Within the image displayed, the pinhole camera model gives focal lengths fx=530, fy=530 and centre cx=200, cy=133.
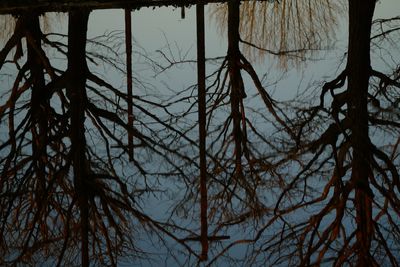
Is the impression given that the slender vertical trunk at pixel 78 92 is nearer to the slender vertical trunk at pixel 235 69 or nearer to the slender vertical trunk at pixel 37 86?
the slender vertical trunk at pixel 37 86

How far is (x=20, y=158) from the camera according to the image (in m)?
6.55

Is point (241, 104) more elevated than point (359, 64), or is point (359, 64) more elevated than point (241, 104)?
point (241, 104)

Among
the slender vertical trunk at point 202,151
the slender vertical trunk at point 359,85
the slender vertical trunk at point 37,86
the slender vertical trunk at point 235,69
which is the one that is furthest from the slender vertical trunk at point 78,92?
the slender vertical trunk at point 359,85

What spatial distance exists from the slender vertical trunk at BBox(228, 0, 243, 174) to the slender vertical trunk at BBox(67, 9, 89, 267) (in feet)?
8.62

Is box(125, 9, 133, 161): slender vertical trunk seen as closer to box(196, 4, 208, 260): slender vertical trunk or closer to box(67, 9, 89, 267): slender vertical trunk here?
Result: box(67, 9, 89, 267): slender vertical trunk

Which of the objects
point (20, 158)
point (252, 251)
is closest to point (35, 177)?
point (20, 158)

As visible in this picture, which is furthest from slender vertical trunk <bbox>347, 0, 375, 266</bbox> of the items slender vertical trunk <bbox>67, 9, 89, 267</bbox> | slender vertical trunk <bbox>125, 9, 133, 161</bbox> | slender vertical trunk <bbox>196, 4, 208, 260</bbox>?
slender vertical trunk <bbox>67, 9, 89, 267</bbox>

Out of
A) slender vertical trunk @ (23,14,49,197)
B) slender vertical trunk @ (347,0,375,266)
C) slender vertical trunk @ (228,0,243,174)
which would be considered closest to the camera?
slender vertical trunk @ (347,0,375,266)

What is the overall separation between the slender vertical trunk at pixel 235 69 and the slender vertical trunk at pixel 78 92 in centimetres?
263

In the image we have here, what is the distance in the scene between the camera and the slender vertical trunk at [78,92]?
550cm

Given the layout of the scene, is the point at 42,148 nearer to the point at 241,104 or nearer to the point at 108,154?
the point at 108,154

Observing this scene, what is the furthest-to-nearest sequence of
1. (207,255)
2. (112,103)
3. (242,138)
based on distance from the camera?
(242,138) < (112,103) < (207,255)

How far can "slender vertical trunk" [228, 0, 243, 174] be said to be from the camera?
26.0 ft

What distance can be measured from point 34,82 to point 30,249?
2.16 m
